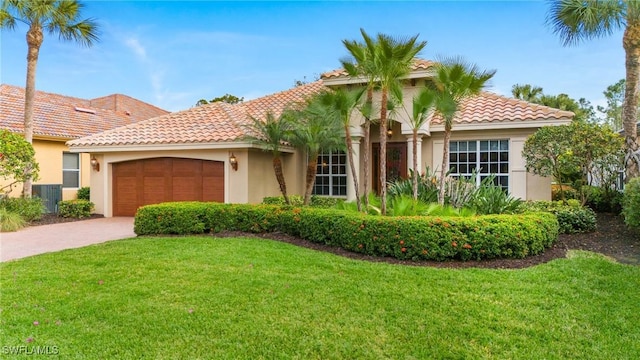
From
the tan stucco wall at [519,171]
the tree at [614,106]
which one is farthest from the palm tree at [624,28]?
the tree at [614,106]

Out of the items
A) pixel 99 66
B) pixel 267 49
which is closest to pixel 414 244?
pixel 267 49

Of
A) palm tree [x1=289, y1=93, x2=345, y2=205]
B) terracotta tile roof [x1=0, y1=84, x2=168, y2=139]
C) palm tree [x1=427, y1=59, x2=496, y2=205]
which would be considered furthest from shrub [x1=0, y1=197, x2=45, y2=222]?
palm tree [x1=427, y1=59, x2=496, y2=205]

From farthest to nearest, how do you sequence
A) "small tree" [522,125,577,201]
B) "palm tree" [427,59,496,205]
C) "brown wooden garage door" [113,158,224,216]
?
"brown wooden garage door" [113,158,224,216], "small tree" [522,125,577,201], "palm tree" [427,59,496,205]

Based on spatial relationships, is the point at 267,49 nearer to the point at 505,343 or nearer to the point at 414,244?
the point at 414,244

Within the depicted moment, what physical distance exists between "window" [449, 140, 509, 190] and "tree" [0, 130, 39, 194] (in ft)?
47.4

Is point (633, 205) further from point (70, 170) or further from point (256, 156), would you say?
point (70, 170)

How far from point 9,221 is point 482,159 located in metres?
15.5

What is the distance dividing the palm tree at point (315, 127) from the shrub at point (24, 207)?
9.77 m

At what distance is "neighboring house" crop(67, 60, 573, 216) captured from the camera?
39.6 ft

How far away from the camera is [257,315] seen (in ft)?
14.5

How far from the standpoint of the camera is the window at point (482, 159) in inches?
488

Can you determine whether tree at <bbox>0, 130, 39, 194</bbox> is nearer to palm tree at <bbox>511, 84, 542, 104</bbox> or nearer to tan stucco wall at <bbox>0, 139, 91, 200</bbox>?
tan stucco wall at <bbox>0, 139, 91, 200</bbox>

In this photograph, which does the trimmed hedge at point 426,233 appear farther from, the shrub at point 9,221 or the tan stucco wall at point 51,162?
the tan stucco wall at point 51,162

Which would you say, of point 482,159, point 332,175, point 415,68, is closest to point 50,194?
point 332,175
